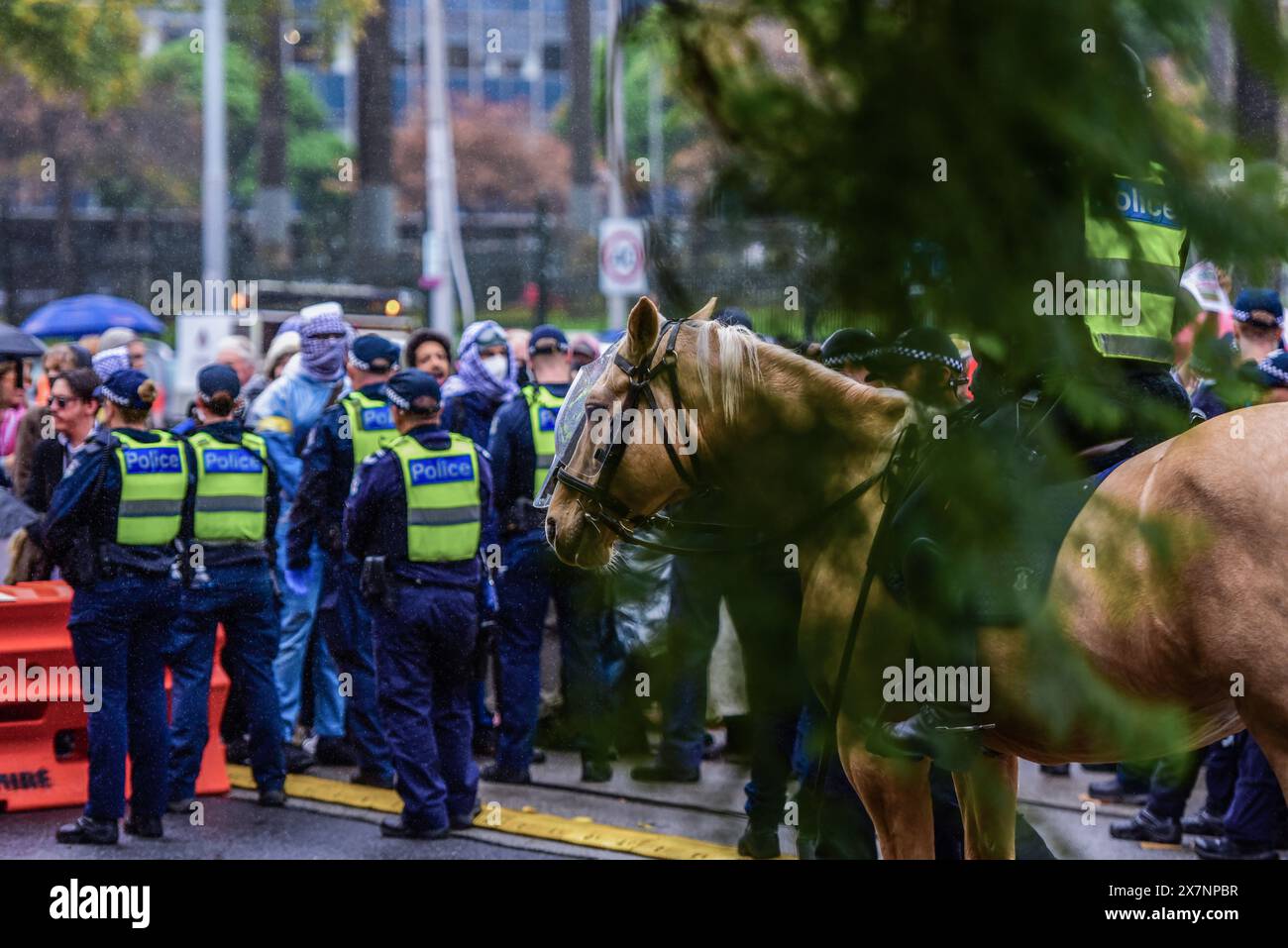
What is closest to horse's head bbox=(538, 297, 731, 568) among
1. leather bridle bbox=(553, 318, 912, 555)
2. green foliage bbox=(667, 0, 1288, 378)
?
leather bridle bbox=(553, 318, 912, 555)

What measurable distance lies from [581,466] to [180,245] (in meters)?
27.7

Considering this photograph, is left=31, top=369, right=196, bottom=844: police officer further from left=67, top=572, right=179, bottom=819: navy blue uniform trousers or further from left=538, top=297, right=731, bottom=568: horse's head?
Answer: left=538, top=297, right=731, bottom=568: horse's head

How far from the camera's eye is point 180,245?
1211 inches

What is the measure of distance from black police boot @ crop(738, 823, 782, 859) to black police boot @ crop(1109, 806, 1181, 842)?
84.6 inches

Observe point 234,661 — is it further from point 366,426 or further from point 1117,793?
point 1117,793

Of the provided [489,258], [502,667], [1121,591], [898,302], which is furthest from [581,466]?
[489,258]

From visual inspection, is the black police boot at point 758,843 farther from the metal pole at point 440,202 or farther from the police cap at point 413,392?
the metal pole at point 440,202

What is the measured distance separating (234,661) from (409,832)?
149 centimetres

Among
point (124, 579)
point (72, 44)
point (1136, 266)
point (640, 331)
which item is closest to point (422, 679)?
point (124, 579)

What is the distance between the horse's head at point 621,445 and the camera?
452cm

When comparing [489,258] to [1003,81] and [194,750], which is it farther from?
[1003,81]

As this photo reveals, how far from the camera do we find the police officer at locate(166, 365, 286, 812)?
26.3 feet

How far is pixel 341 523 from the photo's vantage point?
8836 millimetres

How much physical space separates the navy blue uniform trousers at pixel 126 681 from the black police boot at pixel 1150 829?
4610mm
